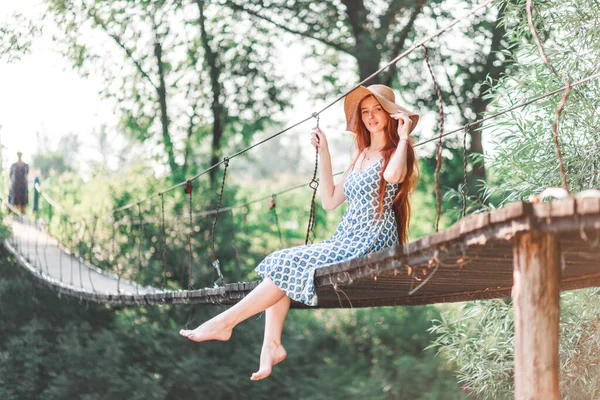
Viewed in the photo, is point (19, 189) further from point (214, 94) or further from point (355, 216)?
point (355, 216)

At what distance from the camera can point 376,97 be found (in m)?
2.63

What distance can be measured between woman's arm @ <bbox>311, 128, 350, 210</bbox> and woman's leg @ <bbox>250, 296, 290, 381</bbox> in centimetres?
36

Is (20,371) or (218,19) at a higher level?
(218,19)

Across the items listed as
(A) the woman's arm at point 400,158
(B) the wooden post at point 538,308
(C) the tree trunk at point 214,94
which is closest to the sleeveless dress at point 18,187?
(C) the tree trunk at point 214,94

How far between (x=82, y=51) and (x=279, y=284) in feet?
22.3

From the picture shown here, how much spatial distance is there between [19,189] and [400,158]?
5.87 m

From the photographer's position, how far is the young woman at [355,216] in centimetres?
248

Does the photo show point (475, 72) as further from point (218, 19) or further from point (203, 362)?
point (203, 362)

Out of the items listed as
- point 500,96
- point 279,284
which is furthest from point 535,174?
point 279,284

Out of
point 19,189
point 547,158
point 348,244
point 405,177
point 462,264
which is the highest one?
point 19,189

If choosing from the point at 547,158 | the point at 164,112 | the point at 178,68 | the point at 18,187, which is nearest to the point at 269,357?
the point at 547,158

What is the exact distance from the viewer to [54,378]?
773 cm

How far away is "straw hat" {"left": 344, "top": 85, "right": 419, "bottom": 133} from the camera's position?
2.62 m

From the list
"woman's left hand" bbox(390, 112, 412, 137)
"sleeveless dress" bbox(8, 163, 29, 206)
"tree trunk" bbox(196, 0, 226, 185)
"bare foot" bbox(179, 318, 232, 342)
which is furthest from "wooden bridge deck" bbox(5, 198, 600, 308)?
"tree trunk" bbox(196, 0, 226, 185)
